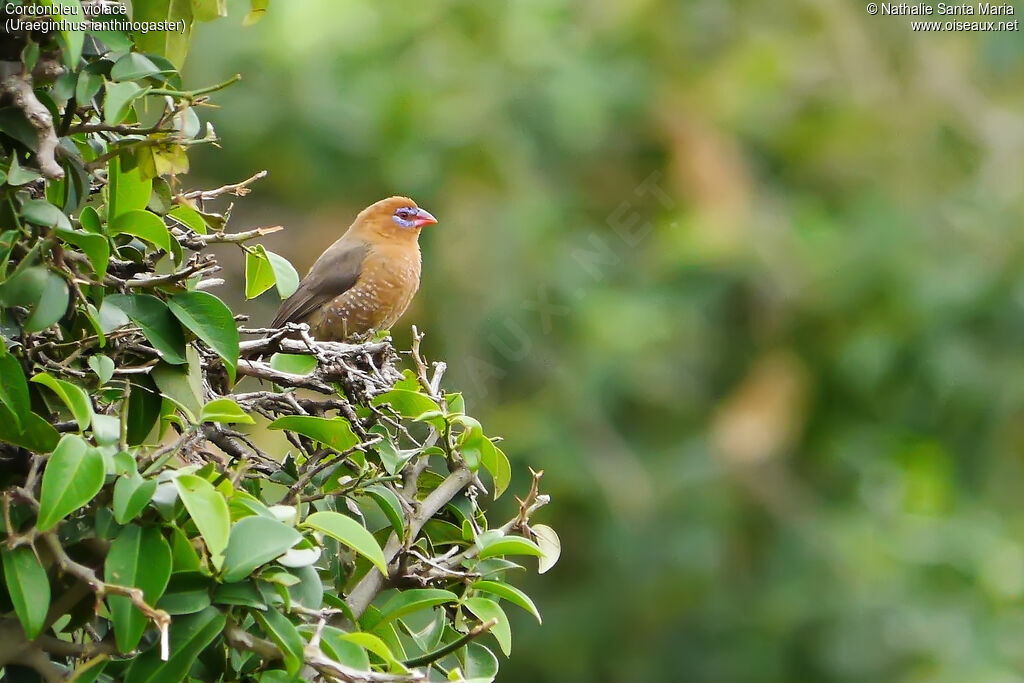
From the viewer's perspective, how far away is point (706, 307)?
30.8 feet

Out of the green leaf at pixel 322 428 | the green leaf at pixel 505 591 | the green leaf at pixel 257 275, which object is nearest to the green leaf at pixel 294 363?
the green leaf at pixel 257 275

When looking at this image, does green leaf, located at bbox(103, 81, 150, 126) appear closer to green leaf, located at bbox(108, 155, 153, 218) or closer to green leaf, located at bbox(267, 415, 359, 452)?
green leaf, located at bbox(108, 155, 153, 218)

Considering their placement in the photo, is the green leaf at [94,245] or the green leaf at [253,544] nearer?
the green leaf at [253,544]

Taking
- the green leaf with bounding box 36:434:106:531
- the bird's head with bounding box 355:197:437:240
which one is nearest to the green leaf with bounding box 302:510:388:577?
the green leaf with bounding box 36:434:106:531

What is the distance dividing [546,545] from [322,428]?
46cm

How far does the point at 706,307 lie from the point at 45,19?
7773mm

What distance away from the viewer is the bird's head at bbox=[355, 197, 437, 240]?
4664 mm

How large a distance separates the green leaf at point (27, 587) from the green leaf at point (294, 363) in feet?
2.22

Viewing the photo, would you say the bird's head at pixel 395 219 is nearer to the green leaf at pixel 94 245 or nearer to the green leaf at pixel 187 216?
the green leaf at pixel 187 216

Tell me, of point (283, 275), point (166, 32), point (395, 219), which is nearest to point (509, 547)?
point (283, 275)

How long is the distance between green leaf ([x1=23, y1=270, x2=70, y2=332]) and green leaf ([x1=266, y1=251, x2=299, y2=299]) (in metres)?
0.40

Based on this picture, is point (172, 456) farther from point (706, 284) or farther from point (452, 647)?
point (706, 284)

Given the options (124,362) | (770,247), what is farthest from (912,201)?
(124,362)

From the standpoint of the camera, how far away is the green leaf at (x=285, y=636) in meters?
1.70
